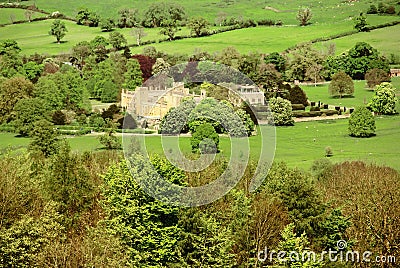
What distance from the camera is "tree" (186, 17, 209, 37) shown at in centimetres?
10831

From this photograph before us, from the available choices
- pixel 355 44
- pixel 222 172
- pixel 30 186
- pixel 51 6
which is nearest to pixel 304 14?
pixel 355 44

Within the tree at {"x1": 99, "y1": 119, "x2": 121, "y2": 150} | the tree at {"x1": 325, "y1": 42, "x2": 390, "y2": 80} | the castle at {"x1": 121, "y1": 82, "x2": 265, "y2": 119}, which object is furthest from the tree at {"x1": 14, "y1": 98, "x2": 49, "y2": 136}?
the tree at {"x1": 325, "y1": 42, "x2": 390, "y2": 80}

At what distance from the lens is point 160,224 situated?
27.2 m

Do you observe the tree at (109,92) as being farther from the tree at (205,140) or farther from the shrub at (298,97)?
the tree at (205,140)

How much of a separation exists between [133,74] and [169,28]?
68.9ft

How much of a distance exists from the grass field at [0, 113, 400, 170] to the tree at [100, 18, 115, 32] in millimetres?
51461

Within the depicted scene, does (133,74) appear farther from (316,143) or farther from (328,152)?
(328,152)

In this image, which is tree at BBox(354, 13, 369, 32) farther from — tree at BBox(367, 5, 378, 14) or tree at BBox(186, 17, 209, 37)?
tree at BBox(186, 17, 209, 37)

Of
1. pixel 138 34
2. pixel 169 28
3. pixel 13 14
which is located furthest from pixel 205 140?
pixel 13 14

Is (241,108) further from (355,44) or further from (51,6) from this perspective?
(51,6)

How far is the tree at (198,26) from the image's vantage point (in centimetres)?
10831

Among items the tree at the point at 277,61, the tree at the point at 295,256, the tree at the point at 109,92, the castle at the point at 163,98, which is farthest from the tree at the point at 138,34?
the tree at the point at 295,256
